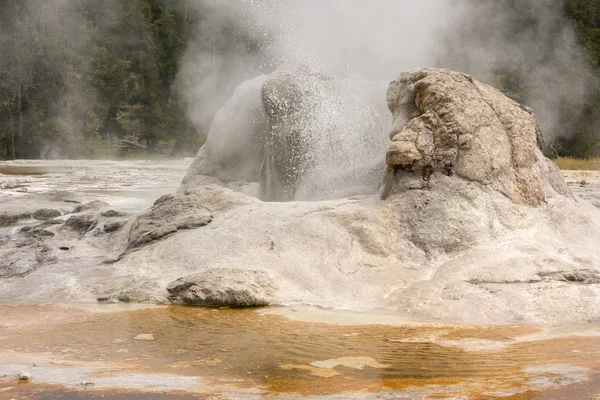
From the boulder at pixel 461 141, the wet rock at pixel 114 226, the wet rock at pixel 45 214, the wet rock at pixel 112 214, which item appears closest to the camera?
the boulder at pixel 461 141

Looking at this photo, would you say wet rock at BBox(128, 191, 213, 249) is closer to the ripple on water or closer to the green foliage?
the ripple on water

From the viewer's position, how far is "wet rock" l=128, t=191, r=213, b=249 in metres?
4.63

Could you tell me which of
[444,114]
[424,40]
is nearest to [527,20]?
[424,40]

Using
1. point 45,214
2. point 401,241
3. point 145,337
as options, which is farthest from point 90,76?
point 145,337

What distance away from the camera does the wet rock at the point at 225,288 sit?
3.73m

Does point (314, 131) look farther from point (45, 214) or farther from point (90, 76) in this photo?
point (90, 76)

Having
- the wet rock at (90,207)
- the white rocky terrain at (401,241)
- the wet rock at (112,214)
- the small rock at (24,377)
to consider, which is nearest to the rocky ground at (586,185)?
the white rocky terrain at (401,241)

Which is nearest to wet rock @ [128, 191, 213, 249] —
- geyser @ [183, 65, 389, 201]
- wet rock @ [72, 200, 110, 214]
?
geyser @ [183, 65, 389, 201]

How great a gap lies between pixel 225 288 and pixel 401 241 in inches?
41.3

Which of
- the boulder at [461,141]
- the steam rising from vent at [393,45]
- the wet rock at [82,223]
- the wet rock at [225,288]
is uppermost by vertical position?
the steam rising from vent at [393,45]

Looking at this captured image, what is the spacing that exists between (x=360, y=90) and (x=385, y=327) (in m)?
3.59

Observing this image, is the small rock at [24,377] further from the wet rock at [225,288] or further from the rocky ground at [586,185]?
the rocky ground at [586,185]

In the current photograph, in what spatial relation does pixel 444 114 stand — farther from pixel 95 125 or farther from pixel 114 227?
pixel 95 125

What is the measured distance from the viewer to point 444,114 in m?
4.51
